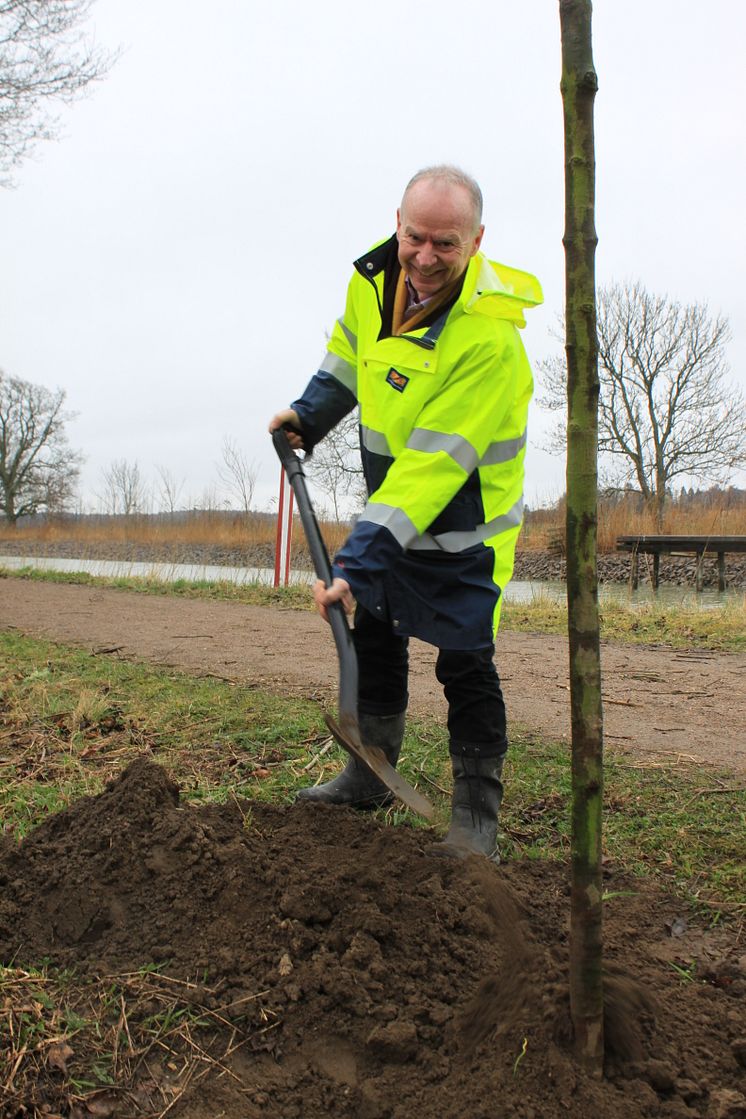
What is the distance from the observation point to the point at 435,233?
2395mm

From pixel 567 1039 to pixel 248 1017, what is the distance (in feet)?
2.04

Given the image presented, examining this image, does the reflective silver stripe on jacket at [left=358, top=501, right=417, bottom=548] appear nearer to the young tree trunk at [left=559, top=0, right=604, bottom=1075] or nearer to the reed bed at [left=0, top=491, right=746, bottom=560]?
the young tree trunk at [left=559, top=0, right=604, bottom=1075]

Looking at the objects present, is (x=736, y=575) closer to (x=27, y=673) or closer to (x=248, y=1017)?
(x=27, y=673)

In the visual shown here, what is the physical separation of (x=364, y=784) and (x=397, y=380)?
4.25 ft

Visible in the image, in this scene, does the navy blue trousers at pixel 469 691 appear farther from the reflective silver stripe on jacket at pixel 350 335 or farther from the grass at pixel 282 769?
the reflective silver stripe on jacket at pixel 350 335

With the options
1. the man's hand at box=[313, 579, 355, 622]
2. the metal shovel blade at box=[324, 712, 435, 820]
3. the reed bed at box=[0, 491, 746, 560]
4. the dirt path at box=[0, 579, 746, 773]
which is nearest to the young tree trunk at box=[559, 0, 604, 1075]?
the metal shovel blade at box=[324, 712, 435, 820]

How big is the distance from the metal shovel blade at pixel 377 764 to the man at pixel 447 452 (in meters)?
0.20

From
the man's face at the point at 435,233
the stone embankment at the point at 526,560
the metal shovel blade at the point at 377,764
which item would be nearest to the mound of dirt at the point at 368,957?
the metal shovel blade at the point at 377,764

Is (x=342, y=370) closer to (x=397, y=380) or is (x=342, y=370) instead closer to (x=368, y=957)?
(x=397, y=380)

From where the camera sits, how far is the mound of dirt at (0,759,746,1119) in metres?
1.60

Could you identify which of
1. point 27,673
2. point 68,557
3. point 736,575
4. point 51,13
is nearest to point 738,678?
point 27,673

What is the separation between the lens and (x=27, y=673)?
17.2 feet

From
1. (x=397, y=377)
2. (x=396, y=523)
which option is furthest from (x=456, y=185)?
(x=396, y=523)

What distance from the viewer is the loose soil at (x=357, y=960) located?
160 centimetres
